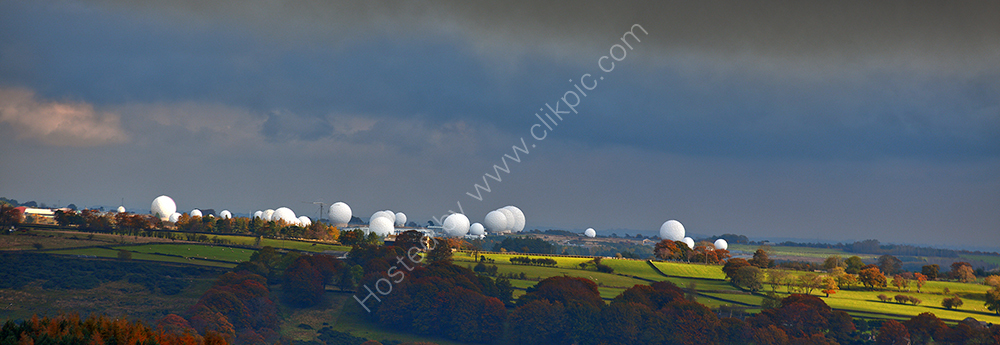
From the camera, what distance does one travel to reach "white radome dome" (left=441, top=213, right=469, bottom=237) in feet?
A: 552

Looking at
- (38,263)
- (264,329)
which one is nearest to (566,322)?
(264,329)

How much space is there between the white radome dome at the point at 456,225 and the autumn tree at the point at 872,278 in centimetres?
9889

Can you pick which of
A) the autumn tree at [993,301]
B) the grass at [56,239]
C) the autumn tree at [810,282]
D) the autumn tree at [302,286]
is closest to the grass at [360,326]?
the autumn tree at [302,286]

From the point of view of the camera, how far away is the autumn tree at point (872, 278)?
89625mm

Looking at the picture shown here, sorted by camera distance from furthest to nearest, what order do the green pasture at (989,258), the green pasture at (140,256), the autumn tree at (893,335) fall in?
the green pasture at (989,258)
the green pasture at (140,256)
the autumn tree at (893,335)

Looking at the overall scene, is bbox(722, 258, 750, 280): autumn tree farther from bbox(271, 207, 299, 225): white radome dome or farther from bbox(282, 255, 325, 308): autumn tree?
bbox(271, 207, 299, 225): white radome dome

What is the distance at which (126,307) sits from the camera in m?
68.1

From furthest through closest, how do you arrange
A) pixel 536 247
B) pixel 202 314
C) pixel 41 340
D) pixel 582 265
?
1. pixel 536 247
2. pixel 582 265
3. pixel 202 314
4. pixel 41 340

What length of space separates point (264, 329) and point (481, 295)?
21.8 m

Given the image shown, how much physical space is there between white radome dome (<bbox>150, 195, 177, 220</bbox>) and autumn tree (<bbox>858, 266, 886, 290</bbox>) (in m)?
163

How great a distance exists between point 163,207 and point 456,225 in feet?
263

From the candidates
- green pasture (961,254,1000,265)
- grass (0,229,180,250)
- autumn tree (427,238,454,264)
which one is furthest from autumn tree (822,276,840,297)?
green pasture (961,254,1000,265)

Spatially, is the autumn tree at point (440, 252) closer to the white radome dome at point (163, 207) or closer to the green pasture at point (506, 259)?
the green pasture at point (506, 259)

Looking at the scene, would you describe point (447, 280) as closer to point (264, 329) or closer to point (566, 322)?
A: point (566, 322)
